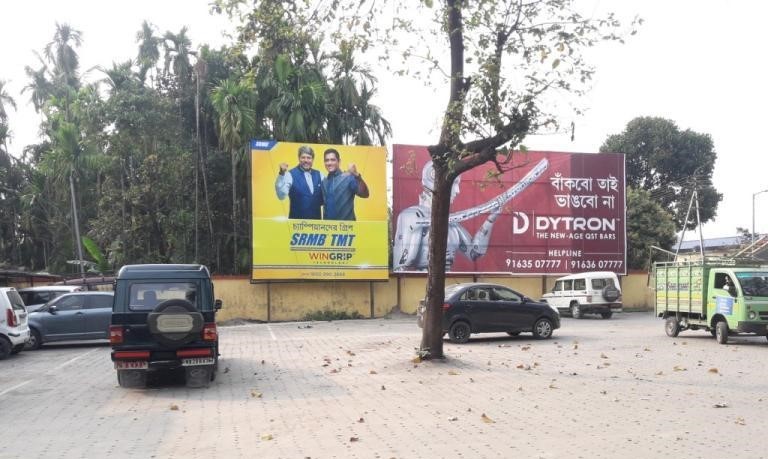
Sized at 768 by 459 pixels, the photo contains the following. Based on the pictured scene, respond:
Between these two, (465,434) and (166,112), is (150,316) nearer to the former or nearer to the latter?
(465,434)

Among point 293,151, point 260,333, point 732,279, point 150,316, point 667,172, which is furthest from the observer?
point 667,172

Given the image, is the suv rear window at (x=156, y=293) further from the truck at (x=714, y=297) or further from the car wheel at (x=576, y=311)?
the car wheel at (x=576, y=311)

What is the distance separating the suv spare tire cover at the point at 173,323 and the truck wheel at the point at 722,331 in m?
13.3

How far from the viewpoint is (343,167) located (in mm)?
30984

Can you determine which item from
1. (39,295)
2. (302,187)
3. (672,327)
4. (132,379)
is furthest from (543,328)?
(39,295)

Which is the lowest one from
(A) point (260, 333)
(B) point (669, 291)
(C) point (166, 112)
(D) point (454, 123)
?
(A) point (260, 333)

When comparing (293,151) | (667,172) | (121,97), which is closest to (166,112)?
(121,97)

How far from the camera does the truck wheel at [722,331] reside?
17.6m

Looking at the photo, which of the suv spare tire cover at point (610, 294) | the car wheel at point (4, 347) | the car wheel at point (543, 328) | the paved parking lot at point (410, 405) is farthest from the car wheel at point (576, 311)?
the car wheel at point (4, 347)

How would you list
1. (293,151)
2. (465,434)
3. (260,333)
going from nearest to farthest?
(465,434) < (260,333) < (293,151)

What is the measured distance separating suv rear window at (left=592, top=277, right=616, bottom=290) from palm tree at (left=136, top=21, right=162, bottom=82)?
27029 mm

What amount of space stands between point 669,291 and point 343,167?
15.6 metres

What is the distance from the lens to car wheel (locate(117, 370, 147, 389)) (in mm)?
11984

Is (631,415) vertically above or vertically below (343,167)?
below
